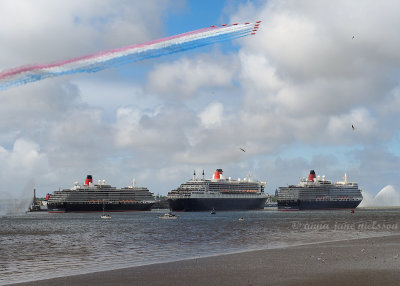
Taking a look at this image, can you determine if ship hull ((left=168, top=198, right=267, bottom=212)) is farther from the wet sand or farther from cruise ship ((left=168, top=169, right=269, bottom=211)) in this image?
the wet sand

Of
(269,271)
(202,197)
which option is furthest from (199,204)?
(269,271)

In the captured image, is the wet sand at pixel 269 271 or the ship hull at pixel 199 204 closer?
the wet sand at pixel 269 271

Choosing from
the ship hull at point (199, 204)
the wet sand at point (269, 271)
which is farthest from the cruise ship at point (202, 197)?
the wet sand at point (269, 271)

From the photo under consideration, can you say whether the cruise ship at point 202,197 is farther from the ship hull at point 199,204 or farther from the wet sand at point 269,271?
the wet sand at point 269,271

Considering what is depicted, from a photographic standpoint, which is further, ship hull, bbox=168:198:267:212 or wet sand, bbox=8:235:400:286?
ship hull, bbox=168:198:267:212

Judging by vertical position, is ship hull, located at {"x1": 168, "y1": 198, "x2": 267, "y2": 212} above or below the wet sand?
above

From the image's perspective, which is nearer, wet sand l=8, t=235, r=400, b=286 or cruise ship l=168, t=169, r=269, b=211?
wet sand l=8, t=235, r=400, b=286

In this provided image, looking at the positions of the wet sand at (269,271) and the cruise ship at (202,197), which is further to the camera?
the cruise ship at (202,197)

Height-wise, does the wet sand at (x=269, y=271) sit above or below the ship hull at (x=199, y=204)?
below

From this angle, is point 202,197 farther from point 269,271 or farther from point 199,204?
point 269,271

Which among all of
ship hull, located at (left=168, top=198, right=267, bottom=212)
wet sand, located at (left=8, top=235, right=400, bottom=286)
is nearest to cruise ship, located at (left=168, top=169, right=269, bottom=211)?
ship hull, located at (left=168, top=198, right=267, bottom=212)
